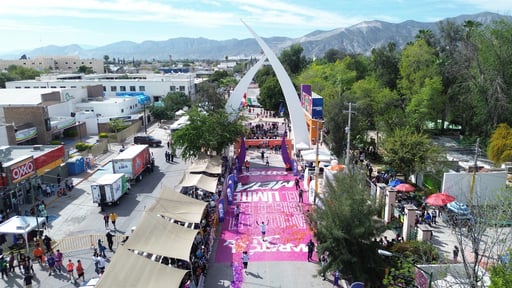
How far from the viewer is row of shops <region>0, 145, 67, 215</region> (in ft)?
68.8

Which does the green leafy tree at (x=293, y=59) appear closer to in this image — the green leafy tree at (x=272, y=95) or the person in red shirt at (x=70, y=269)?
the green leafy tree at (x=272, y=95)

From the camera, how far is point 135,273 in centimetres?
1198

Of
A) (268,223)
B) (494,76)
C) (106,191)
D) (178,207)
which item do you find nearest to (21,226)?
(106,191)

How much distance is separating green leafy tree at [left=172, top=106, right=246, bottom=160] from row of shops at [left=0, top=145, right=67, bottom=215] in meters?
8.61

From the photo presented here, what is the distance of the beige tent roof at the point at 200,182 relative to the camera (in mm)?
21906

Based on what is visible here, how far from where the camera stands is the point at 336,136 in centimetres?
3109

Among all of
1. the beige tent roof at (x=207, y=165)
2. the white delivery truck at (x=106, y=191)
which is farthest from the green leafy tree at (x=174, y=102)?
the white delivery truck at (x=106, y=191)

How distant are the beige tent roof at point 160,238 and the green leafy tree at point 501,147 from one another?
22052 millimetres

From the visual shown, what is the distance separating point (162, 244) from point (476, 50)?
35.5 meters

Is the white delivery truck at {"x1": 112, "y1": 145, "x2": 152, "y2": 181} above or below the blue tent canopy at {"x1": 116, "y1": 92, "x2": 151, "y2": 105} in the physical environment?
below

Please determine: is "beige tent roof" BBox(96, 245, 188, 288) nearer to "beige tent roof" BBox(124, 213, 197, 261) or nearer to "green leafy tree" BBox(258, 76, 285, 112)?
"beige tent roof" BBox(124, 213, 197, 261)

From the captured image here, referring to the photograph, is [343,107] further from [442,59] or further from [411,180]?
[442,59]

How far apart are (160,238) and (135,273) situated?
8.94 feet

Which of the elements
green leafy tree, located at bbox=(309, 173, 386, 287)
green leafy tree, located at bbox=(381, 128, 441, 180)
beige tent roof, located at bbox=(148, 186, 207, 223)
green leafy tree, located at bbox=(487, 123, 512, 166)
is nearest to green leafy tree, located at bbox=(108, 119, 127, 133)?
beige tent roof, located at bbox=(148, 186, 207, 223)
